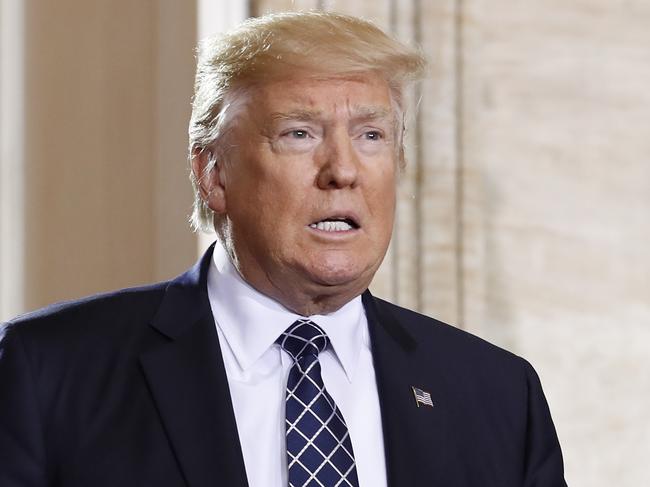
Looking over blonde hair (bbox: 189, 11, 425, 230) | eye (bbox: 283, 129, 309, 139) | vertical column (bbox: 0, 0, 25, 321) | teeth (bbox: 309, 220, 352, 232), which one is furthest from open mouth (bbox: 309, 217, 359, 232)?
vertical column (bbox: 0, 0, 25, 321)

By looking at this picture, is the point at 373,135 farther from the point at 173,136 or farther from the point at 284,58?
the point at 173,136

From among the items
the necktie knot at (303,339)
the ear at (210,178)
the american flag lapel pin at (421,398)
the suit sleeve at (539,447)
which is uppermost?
the ear at (210,178)

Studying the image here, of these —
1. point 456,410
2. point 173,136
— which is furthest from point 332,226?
point 173,136

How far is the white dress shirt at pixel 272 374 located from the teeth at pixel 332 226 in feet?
0.62

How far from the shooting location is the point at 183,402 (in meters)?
2.39

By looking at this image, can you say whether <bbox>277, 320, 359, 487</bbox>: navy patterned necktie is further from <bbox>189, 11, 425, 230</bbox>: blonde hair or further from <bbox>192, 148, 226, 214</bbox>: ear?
<bbox>189, 11, 425, 230</bbox>: blonde hair

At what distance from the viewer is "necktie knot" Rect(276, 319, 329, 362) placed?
8.20 ft

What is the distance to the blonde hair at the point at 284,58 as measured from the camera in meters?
2.46

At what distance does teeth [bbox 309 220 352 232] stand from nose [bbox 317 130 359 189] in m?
0.07

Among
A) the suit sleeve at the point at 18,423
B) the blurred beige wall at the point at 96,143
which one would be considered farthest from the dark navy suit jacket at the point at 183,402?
the blurred beige wall at the point at 96,143

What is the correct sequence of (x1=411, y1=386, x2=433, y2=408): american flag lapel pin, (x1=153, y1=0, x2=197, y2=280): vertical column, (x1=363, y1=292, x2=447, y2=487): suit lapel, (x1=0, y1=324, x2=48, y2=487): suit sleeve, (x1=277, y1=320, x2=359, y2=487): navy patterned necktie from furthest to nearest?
(x1=153, y1=0, x2=197, y2=280): vertical column < (x1=411, y1=386, x2=433, y2=408): american flag lapel pin < (x1=363, y1=292, x2=447, y2=487): suit lapel < (x1=277, y1=320, x2=359, y2=487): navy patterned necktie < (x1=0, y1=324, x2=48, y2=487): suit sleeve

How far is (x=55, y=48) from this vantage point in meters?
3.93

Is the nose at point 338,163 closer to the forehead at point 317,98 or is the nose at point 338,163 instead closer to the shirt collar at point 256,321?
the forehead at point 317,98

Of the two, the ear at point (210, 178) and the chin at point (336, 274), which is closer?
the chin at point (336, 274)
